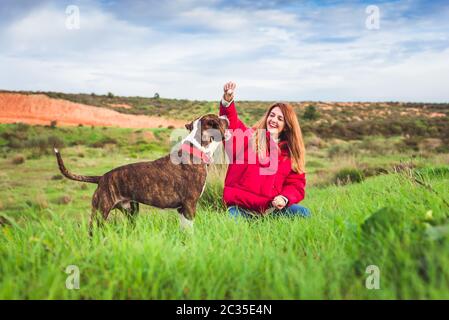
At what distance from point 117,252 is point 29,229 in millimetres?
1589

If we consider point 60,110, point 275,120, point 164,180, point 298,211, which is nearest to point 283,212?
point 298,211

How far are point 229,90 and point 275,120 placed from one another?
94 centimetres

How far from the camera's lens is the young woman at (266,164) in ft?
20.6

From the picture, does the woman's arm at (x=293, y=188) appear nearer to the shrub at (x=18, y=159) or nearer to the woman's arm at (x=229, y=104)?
the woman's arm at (x=229, y=104)

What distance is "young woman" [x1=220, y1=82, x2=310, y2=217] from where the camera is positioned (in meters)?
6.29

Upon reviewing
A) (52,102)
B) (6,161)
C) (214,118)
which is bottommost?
A: (6,161)

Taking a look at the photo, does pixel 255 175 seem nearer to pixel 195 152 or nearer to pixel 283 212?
pixel 283 212

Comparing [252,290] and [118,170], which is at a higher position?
[118,170]

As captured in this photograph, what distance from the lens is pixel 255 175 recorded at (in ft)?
20.7

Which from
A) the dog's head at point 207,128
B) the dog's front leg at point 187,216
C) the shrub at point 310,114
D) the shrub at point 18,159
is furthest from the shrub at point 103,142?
the shrub at point 310,114

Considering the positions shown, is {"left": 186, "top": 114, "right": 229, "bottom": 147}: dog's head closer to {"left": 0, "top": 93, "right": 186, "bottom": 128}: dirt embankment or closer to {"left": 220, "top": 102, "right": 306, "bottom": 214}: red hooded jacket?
{"left": 220, "top": 102, "right": 306, "bottom": 214}: red hooded jacket

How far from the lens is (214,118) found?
5047mm

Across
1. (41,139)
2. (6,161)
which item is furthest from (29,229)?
(41,139)

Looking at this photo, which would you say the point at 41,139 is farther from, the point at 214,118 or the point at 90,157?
the point at 214,118
